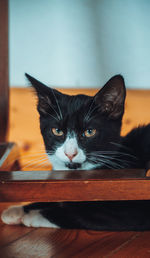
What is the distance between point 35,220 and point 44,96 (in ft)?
1.26

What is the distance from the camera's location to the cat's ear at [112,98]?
888 millimetres

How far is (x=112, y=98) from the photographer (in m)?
0.92

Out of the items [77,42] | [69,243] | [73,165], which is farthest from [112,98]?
[77,42]

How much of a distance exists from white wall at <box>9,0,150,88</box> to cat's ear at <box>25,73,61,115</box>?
390 mm

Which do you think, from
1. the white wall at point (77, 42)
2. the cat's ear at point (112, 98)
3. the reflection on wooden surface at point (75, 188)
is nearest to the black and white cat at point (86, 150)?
the cat's ear at point (112, 98)

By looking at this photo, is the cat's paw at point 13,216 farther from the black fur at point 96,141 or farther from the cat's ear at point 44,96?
the cat's ear at point 44,96

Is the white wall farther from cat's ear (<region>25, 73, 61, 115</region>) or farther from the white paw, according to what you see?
the white paw

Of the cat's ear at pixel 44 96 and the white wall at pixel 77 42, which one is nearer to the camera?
the cat's ear at pixel 44 96

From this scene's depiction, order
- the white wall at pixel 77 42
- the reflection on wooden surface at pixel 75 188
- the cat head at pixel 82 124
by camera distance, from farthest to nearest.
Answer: the white wall at pixel 77 42 → the cat head at pixel 82 124 → the reflection on wooden surface at pixel 75 188

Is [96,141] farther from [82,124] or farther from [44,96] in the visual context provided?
[44,96]

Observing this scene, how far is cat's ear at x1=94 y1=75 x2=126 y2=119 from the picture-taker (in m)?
0.89

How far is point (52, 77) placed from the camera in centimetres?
141

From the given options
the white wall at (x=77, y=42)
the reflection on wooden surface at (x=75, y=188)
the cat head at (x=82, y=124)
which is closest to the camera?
the reflection on wooden surface at (x=75, y=188)

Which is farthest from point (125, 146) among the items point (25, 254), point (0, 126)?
point (0, 126)
